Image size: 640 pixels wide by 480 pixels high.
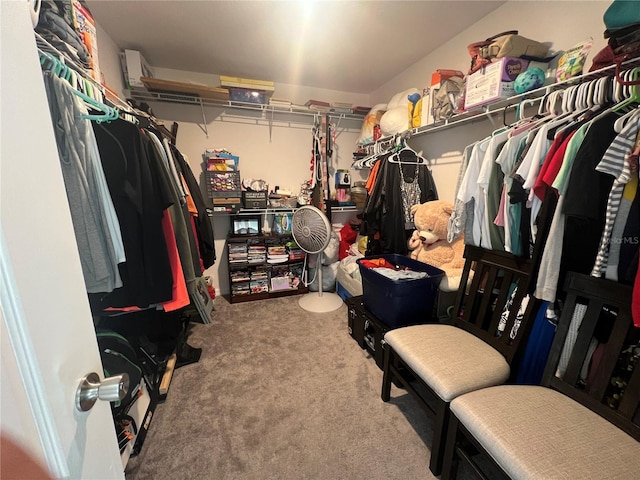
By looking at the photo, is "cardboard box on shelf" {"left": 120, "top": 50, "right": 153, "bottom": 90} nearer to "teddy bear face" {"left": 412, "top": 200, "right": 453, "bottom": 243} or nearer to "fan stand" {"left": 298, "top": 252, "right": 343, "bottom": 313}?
"fan stand" {"left": 298, "top": 252, "right": 343, "bottom": 313}

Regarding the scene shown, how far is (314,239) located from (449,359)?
1.58m

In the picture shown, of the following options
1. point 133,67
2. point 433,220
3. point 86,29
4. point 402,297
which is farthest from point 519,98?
point 133,67

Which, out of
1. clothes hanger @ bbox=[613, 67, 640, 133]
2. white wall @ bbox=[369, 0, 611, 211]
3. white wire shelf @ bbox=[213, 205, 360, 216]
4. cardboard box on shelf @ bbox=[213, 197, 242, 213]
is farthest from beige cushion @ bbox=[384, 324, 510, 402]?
cardboard box on shelf @ bbox=[213, 197, 242, 213]

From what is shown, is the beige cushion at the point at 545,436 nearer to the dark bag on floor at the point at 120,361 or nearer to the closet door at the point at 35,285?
the closet door at the point at 35,285

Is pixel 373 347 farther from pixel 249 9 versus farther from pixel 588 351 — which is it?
pixel 249 9

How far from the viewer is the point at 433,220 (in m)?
2.09

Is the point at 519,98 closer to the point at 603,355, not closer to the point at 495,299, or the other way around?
the point at 495,299

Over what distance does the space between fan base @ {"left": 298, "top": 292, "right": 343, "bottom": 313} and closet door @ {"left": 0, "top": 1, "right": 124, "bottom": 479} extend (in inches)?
93.5

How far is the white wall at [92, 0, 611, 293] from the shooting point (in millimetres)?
1561

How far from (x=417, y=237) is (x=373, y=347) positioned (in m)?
0.95

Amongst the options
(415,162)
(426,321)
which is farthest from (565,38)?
(426,321)

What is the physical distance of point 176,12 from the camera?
1840mm

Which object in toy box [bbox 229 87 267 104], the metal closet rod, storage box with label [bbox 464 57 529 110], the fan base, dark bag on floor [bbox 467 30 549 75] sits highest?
toy box [bbox 229 87 267 104]

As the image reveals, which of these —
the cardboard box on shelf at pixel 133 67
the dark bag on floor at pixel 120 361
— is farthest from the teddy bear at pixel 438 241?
the cardboard box on shelf at pixel 133 67
